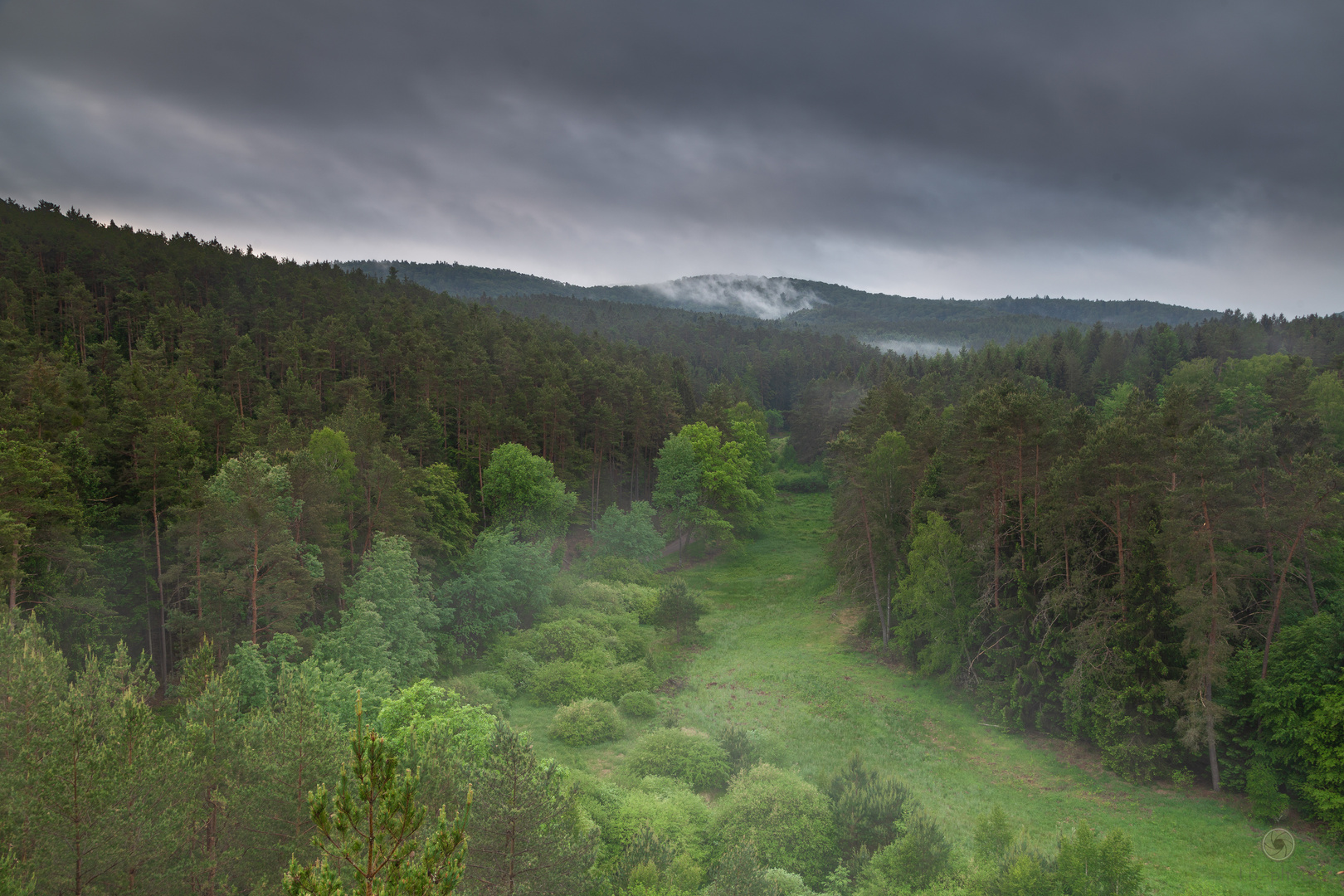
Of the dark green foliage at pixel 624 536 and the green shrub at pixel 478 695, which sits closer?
the green shrub at pixel 478 695

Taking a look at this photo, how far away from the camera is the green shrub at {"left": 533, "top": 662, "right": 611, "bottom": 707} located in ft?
120

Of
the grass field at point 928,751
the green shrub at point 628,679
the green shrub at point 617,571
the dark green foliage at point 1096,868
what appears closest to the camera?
the dark green foliage at point 1096,868

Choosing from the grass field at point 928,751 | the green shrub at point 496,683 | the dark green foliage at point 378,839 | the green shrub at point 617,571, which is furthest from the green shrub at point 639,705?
the dark green foliage at point 378,839

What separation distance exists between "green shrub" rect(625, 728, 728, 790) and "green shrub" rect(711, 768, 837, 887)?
2.99 metres

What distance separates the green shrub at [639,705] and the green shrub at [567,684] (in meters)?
1.48

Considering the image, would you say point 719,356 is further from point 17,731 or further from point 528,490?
point 17,731

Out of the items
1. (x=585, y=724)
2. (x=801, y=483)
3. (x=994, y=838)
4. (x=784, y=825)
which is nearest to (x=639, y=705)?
(x=585, y=724)

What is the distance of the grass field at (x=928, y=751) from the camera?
79.4ft

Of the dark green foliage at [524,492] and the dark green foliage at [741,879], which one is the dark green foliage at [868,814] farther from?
the dark green foliage at [524,492]

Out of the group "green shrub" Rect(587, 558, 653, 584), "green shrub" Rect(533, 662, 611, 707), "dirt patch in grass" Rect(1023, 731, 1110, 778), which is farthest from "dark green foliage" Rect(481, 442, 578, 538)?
"dirt patch in grass" Rect(1023, 731, 1110, 778)

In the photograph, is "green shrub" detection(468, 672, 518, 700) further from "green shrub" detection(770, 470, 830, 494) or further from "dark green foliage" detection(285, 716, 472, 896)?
"green shrub" detection(770, 470, 830, 494)

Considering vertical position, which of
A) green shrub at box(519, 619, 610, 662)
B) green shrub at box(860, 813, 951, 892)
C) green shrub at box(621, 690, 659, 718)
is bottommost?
green shrub at box(621, 690, 659, 718)

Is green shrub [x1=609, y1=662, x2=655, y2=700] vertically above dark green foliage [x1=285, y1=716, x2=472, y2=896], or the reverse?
dark green foliage [x1=285, y1=716, x2=472, y2=896]

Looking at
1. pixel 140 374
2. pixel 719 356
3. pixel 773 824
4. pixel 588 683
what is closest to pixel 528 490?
Answer: pixel 588 683
